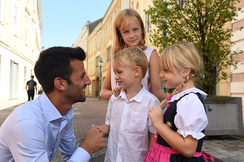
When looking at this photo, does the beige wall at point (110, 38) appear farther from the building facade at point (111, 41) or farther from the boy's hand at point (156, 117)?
the boy's hand at point (156, 117)

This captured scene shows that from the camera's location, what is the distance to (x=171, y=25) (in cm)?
617

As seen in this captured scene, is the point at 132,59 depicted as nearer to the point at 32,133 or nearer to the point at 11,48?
the point at 32,133

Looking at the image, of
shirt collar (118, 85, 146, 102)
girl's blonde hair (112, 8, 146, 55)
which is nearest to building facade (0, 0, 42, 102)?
girl's blonde hair (112, 8, 146, 55)

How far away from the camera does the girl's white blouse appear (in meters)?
1.35

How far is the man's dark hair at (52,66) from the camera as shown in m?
1.70

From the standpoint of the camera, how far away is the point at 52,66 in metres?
1.70

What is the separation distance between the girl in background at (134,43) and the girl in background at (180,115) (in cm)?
32

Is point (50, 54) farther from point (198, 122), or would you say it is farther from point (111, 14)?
point (111, 14)

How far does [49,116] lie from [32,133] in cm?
24

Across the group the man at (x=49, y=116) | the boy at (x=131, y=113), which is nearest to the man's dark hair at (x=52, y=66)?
the man at (x=49, y=116)

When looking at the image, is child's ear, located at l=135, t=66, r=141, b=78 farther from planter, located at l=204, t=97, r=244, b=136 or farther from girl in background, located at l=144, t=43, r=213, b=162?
planter, located at l=204, t=97, r=244, b=136

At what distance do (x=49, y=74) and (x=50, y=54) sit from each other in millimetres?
159

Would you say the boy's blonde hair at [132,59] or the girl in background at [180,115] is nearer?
the girl in background at [180,115]

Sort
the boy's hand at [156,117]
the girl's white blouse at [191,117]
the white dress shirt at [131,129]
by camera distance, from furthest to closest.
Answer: the white dress shirt at [131,129]
the boy's hand at [156,117]
the girl's white blouse at [191,117]
